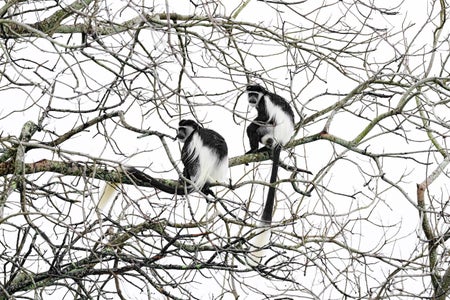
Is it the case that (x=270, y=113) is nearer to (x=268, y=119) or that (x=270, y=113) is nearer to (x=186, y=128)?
(x=268, y=119)

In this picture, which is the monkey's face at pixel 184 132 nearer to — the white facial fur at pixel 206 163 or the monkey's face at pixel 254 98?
the white facial fur at pixel 206 163

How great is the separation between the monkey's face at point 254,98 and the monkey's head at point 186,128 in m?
0.86

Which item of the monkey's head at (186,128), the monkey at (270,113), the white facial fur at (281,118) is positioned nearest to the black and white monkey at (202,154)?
the monkey's head at (186,128)

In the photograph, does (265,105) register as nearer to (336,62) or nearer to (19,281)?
(336,62)

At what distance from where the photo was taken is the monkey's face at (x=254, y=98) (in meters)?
6.33

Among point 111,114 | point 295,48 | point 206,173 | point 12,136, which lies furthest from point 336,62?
point 12,136

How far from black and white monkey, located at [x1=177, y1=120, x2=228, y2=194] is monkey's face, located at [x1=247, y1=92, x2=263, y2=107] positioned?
0.78 metres

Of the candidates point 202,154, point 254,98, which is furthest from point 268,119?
point 202,154

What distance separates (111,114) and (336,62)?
5.06 ft

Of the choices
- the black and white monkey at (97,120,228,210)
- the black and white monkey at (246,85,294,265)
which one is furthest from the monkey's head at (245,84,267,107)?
the black and white monkey at (97,120,228,210)

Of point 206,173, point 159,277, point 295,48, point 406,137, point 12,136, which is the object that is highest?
point 295,48

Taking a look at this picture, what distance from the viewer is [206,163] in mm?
5559

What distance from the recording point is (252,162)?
5227 millimetres

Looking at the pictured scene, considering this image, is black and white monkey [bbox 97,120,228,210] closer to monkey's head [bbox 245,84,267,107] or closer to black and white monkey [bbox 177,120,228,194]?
black and white monkey [bbox 177,120,228,194]
